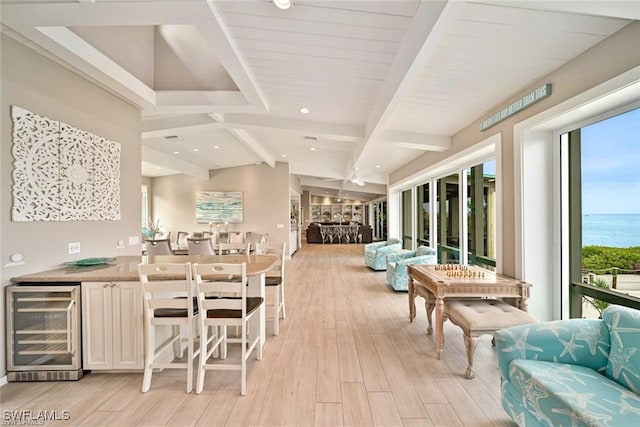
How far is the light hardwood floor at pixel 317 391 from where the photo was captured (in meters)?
2.09

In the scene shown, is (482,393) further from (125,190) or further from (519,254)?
(125,190)

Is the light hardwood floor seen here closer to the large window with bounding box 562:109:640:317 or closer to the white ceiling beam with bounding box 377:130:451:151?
the large window with bounding box 562:109:640:317

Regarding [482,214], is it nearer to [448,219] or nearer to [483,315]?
[448,219]

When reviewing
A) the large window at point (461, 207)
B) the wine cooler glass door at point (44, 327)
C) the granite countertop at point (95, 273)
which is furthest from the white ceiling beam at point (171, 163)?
the large window at point (461, 207)

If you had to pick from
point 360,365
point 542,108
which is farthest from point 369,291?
point 542,108

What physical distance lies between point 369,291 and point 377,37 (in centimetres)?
435

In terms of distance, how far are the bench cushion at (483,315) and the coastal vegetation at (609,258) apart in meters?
0.73

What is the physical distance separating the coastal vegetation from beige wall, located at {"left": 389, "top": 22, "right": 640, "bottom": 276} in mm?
594

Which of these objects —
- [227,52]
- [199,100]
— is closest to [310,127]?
[199,100]

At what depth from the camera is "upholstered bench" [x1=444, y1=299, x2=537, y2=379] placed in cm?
254

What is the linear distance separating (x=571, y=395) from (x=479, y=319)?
3.41ft

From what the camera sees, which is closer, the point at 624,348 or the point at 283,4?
the point at 624,348

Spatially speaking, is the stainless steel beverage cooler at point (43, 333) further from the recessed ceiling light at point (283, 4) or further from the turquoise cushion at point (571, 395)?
the turquoise cushion at point (571, 395)

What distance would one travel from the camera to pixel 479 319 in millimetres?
2592
